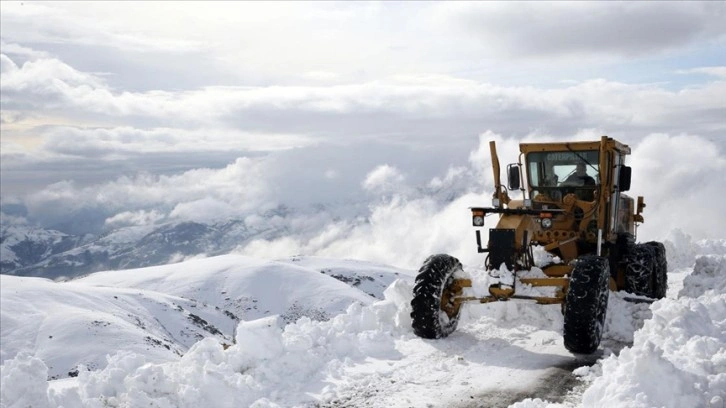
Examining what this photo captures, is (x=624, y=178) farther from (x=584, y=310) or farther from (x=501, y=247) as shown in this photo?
(x=584, y=310)

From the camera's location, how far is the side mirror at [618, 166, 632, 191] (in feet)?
36.5

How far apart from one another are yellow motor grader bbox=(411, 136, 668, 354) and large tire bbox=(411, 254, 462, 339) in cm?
1

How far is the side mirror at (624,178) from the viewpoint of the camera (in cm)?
1112

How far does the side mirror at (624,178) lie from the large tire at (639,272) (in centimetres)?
134

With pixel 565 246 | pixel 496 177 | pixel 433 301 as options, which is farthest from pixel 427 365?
pixel 496 177

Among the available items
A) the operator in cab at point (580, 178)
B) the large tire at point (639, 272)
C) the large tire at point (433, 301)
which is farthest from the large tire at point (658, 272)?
the large tire at point (433, 301)

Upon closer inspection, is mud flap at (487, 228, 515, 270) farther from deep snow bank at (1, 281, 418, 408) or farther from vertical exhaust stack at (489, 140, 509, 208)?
vertical exhaust stack at (489, 140, 509, 208)

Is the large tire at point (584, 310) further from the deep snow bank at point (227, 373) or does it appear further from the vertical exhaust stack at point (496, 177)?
the vertical exhaust stack at point (496, 177)

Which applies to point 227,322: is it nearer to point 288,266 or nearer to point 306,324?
point 288,266

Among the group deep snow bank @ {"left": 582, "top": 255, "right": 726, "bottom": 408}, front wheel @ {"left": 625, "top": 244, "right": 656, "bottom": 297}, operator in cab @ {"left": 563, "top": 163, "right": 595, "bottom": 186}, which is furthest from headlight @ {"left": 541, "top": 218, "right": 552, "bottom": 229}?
front wheel @ {"left": 625, "top": 244, "right": 656, "bottom": 297}

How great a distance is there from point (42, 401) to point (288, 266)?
5157 inches

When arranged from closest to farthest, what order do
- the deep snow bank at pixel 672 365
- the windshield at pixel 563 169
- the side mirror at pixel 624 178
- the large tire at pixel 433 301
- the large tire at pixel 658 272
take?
the deep snow bank at pixel 672 365
the large tire at pixel 433 301
the side mirror at pixel 624 178
the windshield at pixel 563 169
the large tire at pixel 658 272

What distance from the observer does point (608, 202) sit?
11367mm

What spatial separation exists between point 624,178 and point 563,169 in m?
1.10
